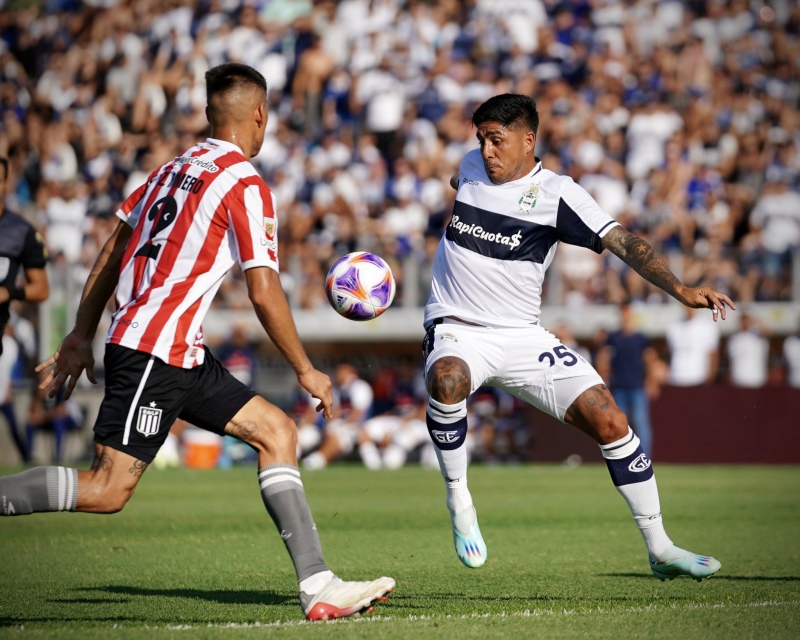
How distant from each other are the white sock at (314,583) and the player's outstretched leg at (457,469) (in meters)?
1.49

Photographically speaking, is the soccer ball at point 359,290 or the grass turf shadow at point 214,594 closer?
the grass turf shadow at point 214,594

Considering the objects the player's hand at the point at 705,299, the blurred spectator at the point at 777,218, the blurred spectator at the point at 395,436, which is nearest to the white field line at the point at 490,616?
the player's hand at the point at 705,299

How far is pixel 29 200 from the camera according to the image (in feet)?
79.0

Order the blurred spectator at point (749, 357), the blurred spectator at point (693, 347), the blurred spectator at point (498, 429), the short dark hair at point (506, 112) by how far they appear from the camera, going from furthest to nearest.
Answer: the blurred spectator at point (498, 429)
the blurred spectator at point (693, 347)
the blurred spectator at point (749, 357)
the short dark hair at point (506, 112)

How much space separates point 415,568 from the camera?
811 cm

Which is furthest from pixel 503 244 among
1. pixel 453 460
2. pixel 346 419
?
pixel 346 419

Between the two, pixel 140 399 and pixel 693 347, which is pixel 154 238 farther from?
Result: pixel 693 347

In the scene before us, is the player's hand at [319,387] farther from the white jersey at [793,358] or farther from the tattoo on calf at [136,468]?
the white jersey at [793,358]

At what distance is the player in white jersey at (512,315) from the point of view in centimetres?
701

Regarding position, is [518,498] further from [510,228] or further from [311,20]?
[311,20]

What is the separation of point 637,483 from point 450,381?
1220 millimetres

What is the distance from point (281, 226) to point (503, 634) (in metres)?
17.5

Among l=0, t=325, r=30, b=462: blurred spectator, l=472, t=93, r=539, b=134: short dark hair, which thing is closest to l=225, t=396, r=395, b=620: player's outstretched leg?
l=472, t=93, r=539, b=134: short dark hair

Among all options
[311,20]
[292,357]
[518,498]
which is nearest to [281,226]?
[311,20]
